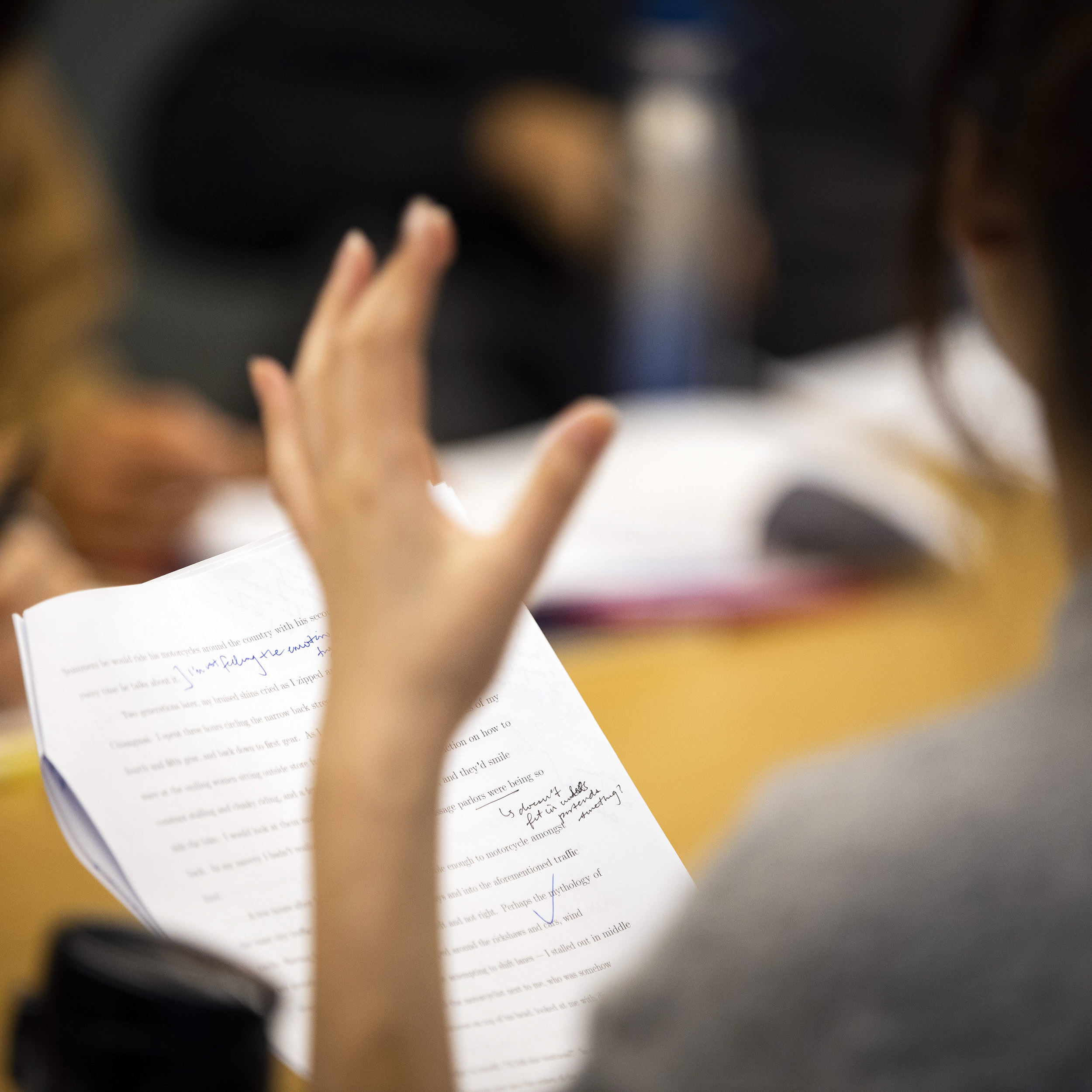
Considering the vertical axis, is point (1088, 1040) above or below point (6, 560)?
below

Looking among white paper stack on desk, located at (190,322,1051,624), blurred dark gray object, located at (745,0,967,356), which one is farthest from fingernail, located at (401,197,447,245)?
blurred dark gray object, located at (745,0,967,356)

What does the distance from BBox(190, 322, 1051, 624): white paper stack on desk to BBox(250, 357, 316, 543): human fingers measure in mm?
295

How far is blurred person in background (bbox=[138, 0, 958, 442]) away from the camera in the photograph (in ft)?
3.90

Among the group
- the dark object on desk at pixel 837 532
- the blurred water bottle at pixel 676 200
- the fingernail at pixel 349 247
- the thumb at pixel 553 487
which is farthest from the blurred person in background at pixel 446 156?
the thumb at pixel 553 487

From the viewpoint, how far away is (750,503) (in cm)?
80

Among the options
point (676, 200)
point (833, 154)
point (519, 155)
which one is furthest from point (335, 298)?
point (833, 154)

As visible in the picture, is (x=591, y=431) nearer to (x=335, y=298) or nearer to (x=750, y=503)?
(x=335, y=298)

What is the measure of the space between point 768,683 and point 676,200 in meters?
0.42

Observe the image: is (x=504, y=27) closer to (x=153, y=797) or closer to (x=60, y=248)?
(x=60, y=248)

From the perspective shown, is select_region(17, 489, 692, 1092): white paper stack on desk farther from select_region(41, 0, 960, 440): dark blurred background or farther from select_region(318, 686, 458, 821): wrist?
select_region(41, 0, 960, 440): dark blurred background

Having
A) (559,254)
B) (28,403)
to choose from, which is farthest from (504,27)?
(28,403)

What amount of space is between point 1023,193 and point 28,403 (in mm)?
936

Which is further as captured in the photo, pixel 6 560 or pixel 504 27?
pixel 504 27

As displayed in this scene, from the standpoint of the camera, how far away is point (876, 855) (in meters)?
0.20
